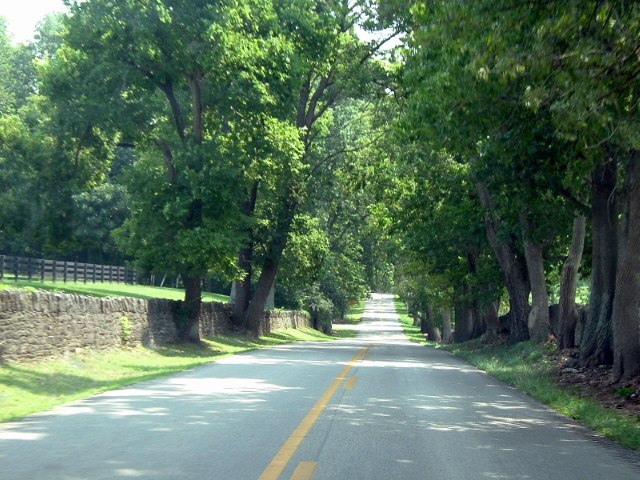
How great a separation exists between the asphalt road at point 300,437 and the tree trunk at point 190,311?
13776mm

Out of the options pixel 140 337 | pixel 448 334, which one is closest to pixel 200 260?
pixel 140 337

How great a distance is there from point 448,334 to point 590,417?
45.7 m

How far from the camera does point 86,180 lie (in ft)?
94.3

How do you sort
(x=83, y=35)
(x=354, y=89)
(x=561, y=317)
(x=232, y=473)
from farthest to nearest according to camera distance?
(x=354, y=89) → (x=83, y=35) → (x=561, y=317) → (x=232, y=473)

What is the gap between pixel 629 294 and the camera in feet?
47.0

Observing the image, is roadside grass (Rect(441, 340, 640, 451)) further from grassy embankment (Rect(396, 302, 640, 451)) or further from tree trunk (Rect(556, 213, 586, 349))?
tree trunk (Rect(556, 213, 586, 349))

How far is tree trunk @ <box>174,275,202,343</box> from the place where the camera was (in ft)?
92.1

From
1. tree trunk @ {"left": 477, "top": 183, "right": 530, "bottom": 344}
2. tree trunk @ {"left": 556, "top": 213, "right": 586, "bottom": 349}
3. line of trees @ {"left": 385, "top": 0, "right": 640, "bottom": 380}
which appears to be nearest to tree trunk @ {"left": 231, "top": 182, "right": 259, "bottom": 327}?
tree trunk @ {"left": 477, "top": 183, "right": 530, "bottom": 344}

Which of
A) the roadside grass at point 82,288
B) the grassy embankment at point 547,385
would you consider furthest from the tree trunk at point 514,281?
the roadside grass at point 82,288

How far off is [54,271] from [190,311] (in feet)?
48.4

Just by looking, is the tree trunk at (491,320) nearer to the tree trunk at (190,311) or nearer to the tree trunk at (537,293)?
the tree trunk at (537,293)

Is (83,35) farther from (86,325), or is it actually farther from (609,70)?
(609,70)

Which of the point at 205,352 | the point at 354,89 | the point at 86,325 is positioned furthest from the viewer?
the point at 354,89

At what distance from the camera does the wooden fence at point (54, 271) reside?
3469 cm
